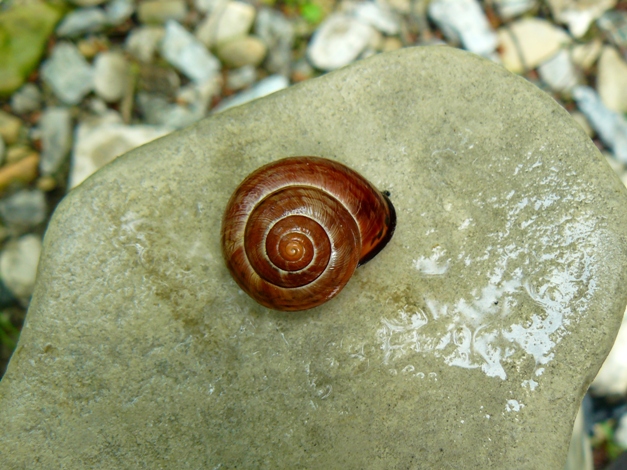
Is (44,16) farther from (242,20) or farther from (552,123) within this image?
(552,123)

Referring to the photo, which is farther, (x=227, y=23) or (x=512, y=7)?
(x=512, y=7)

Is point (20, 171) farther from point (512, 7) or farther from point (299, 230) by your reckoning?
point (512, 7)

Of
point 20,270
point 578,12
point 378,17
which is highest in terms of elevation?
point 578,12

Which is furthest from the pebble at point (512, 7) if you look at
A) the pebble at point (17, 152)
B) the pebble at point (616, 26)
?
the pebble at point (17, 152)

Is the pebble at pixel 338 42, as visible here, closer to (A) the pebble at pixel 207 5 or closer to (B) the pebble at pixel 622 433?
(A) the pebble at pixel 207 5

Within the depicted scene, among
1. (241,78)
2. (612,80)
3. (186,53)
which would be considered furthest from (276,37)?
(612,80)

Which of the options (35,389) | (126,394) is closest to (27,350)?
(35,389)
